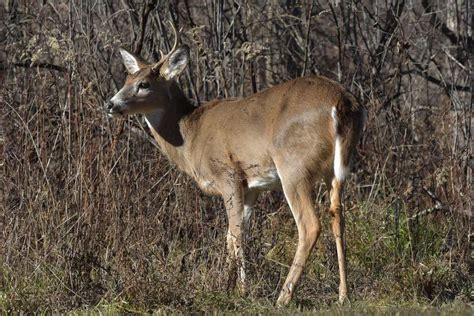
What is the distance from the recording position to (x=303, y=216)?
8.00 meters

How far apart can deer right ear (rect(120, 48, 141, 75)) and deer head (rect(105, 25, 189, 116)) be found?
0.14 meters

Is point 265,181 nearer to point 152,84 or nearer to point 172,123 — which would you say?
point 172,123

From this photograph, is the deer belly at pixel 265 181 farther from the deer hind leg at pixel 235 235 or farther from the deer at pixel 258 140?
the deer hind leg at pixel 235 235

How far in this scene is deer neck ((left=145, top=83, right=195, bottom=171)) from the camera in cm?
939

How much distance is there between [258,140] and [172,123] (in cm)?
126

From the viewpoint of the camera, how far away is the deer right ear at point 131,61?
9836mm

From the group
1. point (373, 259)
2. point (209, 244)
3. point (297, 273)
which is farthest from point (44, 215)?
point (373, 259)

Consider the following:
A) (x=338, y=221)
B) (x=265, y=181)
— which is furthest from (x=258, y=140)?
(x=338, y=221)

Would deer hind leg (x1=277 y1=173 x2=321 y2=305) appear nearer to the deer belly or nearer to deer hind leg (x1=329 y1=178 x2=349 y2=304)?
deer hind leg (x1=329 y1=178 x2=349 y2=304)

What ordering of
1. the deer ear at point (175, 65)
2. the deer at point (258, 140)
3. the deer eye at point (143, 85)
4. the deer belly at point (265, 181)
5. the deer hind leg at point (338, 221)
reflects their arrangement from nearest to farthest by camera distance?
the deer hind leg at point (338, 221) → the deer at point (258, 140) → the deer belly at point (265, 181) → the deer eye at point (143, 85) → the deer ear at point (175, 65)

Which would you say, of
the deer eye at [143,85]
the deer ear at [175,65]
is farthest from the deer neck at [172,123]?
the deer eye at [143,85]

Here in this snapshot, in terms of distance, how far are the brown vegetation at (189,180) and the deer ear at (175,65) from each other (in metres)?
0.45

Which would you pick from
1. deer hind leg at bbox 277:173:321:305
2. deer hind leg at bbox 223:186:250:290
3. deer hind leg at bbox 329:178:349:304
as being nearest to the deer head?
deer hind leg at bbox 223:186:250:290

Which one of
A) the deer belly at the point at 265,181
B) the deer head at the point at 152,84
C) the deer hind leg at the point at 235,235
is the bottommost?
the deer hind leg at the point at 235,235
